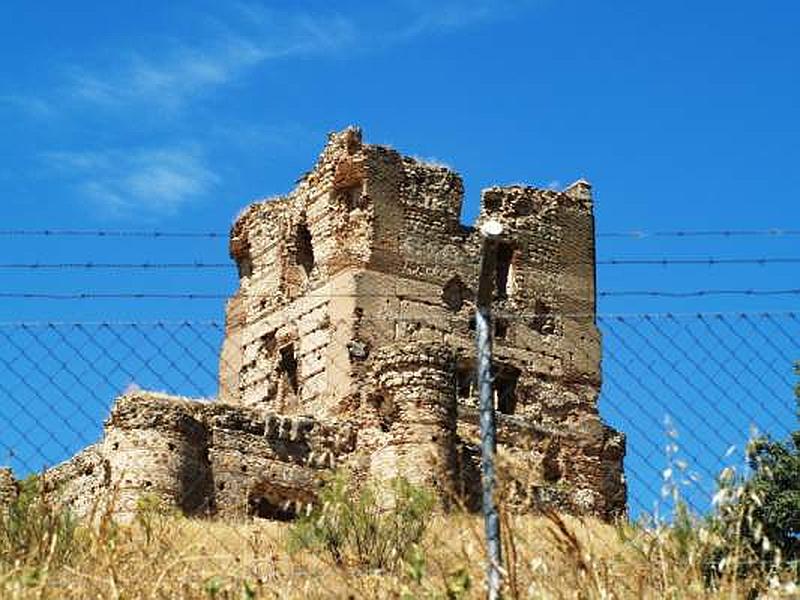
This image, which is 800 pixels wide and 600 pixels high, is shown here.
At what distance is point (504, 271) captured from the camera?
35469mm

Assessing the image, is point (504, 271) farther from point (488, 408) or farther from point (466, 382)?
point (488, 408)

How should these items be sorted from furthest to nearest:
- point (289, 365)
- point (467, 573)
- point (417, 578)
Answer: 1. point (289, 365)
2. point (467, 573)
3. point (417, 578)

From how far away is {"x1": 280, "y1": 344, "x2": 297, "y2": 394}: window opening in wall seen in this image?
112ft

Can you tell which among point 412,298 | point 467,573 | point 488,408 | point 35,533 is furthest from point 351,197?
point 467,573

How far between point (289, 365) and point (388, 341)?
108 inches

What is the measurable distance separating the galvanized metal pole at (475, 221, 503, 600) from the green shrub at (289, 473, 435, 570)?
240 inches

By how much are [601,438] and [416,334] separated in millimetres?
4026

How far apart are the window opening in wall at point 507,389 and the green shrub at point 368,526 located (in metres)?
11.5

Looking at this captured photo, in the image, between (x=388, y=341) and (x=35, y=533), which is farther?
(x=388, y=341)

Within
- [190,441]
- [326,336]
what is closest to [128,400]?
[190,441]

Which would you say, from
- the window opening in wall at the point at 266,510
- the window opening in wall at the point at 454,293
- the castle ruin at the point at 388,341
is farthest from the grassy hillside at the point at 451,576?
the window opening in wall at the point at 454,293

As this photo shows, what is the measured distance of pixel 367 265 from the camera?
33.3 metres

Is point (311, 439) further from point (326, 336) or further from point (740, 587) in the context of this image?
point (740, 587)

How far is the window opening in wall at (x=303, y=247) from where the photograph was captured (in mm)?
35375
